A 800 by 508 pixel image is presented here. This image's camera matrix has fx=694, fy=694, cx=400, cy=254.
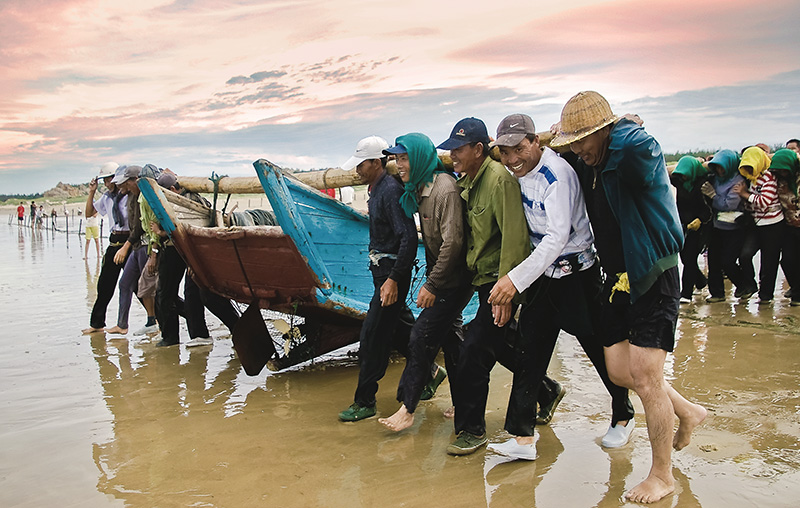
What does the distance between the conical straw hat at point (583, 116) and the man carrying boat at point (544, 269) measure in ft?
0.91

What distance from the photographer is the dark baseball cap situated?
11.8 ft

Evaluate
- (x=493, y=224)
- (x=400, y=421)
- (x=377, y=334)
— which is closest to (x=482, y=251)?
(x=493, y=224)

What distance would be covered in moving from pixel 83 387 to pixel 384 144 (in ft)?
10.8

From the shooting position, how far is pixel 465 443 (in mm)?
3951

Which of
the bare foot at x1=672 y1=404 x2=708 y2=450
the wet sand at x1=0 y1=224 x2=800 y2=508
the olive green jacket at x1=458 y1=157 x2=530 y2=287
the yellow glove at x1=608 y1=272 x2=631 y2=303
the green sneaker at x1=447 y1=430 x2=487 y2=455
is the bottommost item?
the wet sand at x1=0 y1=224 x2=800 y2=508

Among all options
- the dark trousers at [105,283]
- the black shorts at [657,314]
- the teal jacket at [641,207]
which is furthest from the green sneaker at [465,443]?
the dark trousers at [105,283]

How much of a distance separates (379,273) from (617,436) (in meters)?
1.78

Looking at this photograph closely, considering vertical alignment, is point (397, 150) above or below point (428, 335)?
above

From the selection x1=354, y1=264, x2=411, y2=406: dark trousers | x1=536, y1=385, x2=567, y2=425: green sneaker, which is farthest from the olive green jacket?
x1=536, y1=385, x2=567, y2=425: green sneaker

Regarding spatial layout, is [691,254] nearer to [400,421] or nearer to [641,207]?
[400,421]

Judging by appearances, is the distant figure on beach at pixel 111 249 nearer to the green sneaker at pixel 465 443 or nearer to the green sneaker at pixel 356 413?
the green sneaker at pixel 356 413

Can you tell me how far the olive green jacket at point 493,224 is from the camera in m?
3.67

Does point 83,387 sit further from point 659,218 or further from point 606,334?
point 659,218

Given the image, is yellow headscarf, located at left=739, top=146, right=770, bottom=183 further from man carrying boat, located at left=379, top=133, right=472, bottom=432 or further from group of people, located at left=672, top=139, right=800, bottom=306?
man carrying boat, located at left=379, top=133, right=472, bottom=432
